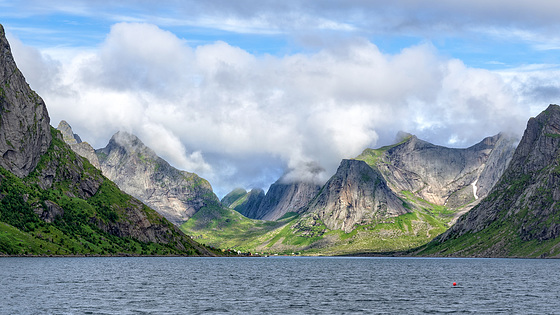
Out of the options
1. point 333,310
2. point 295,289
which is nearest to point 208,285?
point 295,289

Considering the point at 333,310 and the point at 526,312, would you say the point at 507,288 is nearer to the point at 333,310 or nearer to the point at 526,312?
the point at 526,312

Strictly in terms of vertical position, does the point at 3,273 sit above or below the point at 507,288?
above

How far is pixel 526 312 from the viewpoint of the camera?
10356 cm

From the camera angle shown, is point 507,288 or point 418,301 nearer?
point 418,301

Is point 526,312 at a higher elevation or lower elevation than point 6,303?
lower

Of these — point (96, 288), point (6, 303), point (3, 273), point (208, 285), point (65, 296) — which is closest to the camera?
point (6, 303)

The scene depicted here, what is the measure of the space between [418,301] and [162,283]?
77.5 meters

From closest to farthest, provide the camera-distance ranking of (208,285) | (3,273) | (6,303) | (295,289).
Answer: (6,303), (295,289), (208,285), (3,273)

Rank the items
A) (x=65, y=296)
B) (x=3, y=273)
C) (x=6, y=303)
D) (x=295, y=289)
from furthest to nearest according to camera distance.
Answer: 1. (x=3, y=273)
2. (x=295, y=289)
3. (x=65, y=296)
4. (x=6, y=303)

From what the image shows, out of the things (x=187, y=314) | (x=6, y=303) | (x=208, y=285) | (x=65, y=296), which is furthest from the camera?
(x=208, y=285)

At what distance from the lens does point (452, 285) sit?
547 feet

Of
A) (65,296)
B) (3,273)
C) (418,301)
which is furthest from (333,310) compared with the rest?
(3,273)

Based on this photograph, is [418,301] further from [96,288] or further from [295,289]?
[96,288]

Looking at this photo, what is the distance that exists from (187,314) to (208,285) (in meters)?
65.6
